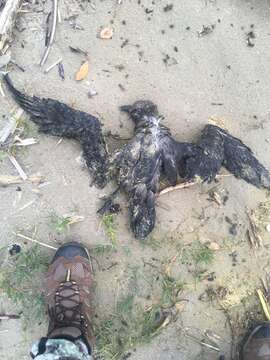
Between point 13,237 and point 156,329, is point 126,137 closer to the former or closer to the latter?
point 13,237

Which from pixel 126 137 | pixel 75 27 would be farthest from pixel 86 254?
pixel 75 27

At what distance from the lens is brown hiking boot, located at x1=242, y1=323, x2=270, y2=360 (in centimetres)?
516

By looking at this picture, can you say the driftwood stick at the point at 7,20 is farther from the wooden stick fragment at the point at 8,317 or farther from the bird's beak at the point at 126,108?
the wooden stick fragment at the point at 8,317

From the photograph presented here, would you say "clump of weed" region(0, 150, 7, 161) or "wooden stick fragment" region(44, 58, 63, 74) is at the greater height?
"wooden stick fragment" region(44, 58, 63, 74)

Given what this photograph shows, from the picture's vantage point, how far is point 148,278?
518 centimetres

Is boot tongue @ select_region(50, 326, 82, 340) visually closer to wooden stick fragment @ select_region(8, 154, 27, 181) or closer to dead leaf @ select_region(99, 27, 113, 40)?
wooden stick fragment @ select_region(8, 154, 27, 181)

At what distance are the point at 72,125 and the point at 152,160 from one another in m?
0.79

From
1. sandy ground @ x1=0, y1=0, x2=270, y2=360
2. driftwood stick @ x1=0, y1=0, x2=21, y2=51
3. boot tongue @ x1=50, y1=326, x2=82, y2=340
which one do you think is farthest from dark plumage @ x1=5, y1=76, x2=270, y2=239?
boot tongue @ x1=50, y1=326, x2=82, y2=340

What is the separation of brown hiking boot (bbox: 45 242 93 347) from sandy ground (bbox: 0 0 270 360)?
15 cm

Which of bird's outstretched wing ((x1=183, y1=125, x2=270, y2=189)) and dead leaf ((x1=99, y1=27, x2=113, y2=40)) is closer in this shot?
bird's outstretched wing ((x1=183, y1=125, x2=270, y2=189))

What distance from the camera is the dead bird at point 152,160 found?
5.08 metres

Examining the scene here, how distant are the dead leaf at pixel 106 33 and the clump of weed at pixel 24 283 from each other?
208cm

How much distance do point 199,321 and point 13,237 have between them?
6.12 feet

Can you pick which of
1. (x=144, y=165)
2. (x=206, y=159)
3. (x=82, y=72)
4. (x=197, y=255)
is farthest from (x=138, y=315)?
(x=82, y=72)
